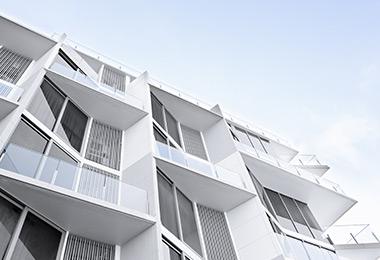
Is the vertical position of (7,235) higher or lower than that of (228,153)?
lower

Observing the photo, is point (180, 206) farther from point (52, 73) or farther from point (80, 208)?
point (52, 73)

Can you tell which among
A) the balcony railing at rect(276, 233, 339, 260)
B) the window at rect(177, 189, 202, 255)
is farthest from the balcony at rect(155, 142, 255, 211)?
the balcony railing at rect(276, 233, 339, 260)

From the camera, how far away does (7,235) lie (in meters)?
6.39

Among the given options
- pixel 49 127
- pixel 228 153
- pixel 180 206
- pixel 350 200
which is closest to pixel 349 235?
pixel 350 200

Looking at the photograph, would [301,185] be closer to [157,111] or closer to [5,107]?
[157,111]

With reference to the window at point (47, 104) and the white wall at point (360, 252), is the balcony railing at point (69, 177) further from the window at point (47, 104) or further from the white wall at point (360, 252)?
the white wall at point (360, 252)

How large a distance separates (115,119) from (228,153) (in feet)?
18.7

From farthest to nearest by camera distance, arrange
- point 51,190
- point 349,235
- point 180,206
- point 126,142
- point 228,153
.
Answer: point 349,235 < point 228,153 < point 126,142 < point 180,206 < point 51,190

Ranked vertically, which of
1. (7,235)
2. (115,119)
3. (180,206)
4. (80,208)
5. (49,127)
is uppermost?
(115,119)

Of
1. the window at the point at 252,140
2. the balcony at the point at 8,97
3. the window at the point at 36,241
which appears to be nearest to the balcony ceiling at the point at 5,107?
the balcony at the point at 8,97

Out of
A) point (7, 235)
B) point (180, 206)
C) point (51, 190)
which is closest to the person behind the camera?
point (7, 235)

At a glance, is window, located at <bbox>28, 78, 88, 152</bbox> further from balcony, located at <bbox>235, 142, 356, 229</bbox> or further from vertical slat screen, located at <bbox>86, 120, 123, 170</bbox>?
balcony, located at <bbox>235, 142, 356, 229</bbox>

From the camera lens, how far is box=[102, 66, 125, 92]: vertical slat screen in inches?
666

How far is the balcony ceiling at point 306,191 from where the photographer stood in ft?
54.5
